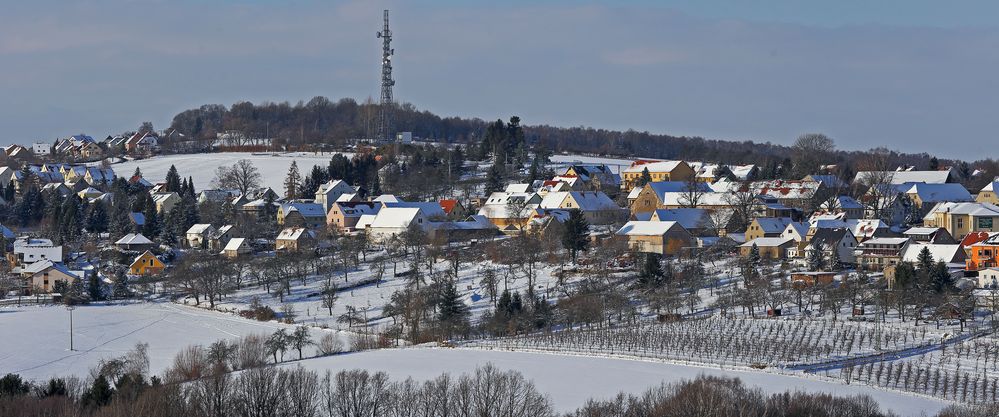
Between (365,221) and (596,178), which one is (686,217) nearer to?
(365,221)

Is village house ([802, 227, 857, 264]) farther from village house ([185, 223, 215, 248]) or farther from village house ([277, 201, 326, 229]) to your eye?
village house ([185, 223, 215, 248])

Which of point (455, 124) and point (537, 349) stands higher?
point (455, 124)

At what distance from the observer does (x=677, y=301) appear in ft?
139

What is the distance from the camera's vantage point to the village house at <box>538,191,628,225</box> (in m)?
62.5

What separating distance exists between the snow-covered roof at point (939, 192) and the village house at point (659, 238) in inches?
535

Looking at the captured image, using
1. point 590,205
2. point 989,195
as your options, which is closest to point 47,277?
point 590,205

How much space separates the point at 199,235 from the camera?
2576 inches

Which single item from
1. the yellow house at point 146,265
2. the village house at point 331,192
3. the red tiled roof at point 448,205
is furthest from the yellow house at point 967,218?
the yellow house at point 146,265

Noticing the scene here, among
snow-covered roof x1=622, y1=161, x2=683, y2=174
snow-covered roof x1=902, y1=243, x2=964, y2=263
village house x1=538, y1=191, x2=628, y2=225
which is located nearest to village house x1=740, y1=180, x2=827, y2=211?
village house x1=538, y1=191, x2=628, y2=225

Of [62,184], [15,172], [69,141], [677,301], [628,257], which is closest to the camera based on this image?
[677,301]

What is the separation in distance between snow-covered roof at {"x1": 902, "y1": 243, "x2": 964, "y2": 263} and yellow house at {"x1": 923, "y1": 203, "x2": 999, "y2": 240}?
470 cm

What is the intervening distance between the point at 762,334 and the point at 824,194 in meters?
25.8

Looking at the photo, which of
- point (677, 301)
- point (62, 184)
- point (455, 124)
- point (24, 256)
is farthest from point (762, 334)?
point (455, 124)

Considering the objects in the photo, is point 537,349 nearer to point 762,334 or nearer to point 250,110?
point 762,334
